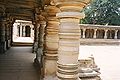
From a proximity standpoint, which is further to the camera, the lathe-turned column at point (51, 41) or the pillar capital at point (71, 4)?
the lathe-turned column at point (51, 41)

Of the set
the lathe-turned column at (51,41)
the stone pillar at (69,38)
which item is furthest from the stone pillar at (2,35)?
the stone pillar at (69,38)

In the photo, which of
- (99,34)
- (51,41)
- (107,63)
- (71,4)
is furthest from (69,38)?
(99,34)

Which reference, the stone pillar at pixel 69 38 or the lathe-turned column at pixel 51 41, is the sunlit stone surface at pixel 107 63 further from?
the stone pillar at pixel 69 38

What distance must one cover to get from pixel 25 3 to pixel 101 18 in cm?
2742

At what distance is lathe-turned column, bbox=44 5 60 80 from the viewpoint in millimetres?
5209

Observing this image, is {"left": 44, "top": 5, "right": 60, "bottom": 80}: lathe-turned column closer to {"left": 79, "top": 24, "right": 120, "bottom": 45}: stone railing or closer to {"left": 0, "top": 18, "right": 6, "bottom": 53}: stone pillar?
{"left": 0, "top": 18, "right": 6, "bottom": 53}: stone pillar

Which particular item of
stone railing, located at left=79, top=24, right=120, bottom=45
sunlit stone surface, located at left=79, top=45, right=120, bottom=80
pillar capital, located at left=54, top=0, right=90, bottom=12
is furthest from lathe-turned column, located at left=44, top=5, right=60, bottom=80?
stone railing, located at left=79, top=24, right=120, bottom=45

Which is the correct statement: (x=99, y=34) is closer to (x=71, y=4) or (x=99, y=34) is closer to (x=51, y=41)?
(x=51, y=41)

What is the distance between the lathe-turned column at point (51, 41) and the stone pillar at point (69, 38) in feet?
6.36

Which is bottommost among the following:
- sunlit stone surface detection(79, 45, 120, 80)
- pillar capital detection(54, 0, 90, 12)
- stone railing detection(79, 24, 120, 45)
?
sunlit stone surface detection(79, 45, 120, 80)

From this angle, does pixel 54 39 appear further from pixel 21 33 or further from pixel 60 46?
pixel 21 33

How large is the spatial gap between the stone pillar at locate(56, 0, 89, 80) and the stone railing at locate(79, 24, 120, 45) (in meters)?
22.1

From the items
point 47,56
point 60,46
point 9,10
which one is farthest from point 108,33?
point 60,46

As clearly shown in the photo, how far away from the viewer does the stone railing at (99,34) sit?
84.2ft
